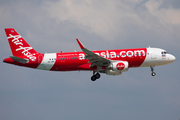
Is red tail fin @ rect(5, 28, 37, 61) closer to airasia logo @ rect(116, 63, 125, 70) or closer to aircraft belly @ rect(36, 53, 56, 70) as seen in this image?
aircraft belly @ rect(36, 53, 56, 70)

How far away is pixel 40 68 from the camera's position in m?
66.5

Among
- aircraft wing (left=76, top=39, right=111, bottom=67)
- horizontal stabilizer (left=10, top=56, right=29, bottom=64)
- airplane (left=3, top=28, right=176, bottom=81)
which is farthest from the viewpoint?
airplane (left=3, top=28, right=176, bottom=81)

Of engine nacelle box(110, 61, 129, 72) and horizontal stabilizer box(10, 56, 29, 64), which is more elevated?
horizontal stabilizer box(10, 56, 29, 64)

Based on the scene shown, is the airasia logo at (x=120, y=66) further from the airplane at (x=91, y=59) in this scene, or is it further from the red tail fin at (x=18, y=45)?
the red tail fin at (x=18, y=45)

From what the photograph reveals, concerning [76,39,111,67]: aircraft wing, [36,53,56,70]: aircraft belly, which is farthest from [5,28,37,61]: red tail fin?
[76,39,111,67]: aircraft wing

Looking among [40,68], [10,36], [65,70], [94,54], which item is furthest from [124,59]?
[10,36]

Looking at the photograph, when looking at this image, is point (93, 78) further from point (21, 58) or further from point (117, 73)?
point (21, 58)

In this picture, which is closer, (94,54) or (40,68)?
(94,54)

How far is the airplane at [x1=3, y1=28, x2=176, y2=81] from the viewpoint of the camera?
64875 mm

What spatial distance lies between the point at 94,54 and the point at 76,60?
514 centimetres

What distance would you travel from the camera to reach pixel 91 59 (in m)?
64.1

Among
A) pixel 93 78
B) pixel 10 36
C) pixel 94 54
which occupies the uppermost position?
pixel 10 36

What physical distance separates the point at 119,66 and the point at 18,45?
21.1m

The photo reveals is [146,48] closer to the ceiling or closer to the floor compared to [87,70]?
closer to the ceiling
